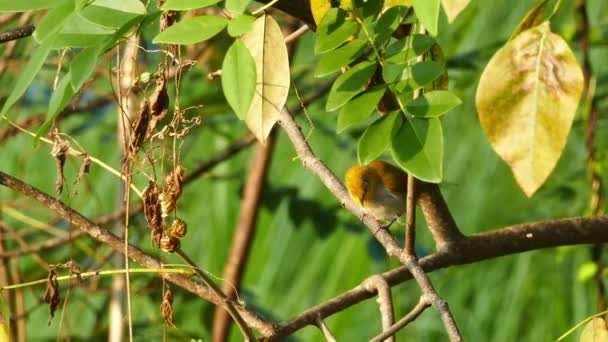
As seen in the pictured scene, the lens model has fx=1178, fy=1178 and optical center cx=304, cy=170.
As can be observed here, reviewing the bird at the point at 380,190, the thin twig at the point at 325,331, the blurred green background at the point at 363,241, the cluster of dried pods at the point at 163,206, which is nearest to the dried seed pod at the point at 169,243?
the cluster of dried pods at the point at 163,206

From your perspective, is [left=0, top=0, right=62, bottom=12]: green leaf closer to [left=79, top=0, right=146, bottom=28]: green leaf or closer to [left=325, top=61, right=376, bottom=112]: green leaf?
[left=79, top=0, right=146, bottom=28]: green leaf

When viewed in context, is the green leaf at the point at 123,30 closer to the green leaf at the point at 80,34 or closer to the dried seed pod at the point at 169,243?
the green leaf at the point at 80,34

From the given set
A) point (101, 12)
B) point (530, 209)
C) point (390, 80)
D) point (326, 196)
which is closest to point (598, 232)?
point (390, 80)

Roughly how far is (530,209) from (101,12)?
6.11ft

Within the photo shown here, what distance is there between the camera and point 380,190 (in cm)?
180

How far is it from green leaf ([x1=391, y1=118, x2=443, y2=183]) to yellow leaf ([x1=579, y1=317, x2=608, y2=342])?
149 mm

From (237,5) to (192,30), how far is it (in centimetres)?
5

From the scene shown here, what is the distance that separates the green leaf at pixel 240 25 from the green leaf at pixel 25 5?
103mm

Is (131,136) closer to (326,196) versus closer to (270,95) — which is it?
(270,95)

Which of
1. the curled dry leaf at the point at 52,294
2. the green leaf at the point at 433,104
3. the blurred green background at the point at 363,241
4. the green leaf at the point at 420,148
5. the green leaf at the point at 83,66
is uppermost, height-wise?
the green leaf at the point at 83,66

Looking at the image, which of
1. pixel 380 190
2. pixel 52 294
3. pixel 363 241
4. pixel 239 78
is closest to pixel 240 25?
pixel 239 78

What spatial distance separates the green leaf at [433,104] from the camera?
0.60 meters

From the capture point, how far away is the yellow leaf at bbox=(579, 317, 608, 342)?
65 cm

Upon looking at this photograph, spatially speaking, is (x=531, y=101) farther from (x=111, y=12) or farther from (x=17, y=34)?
(x=17, y=34)
